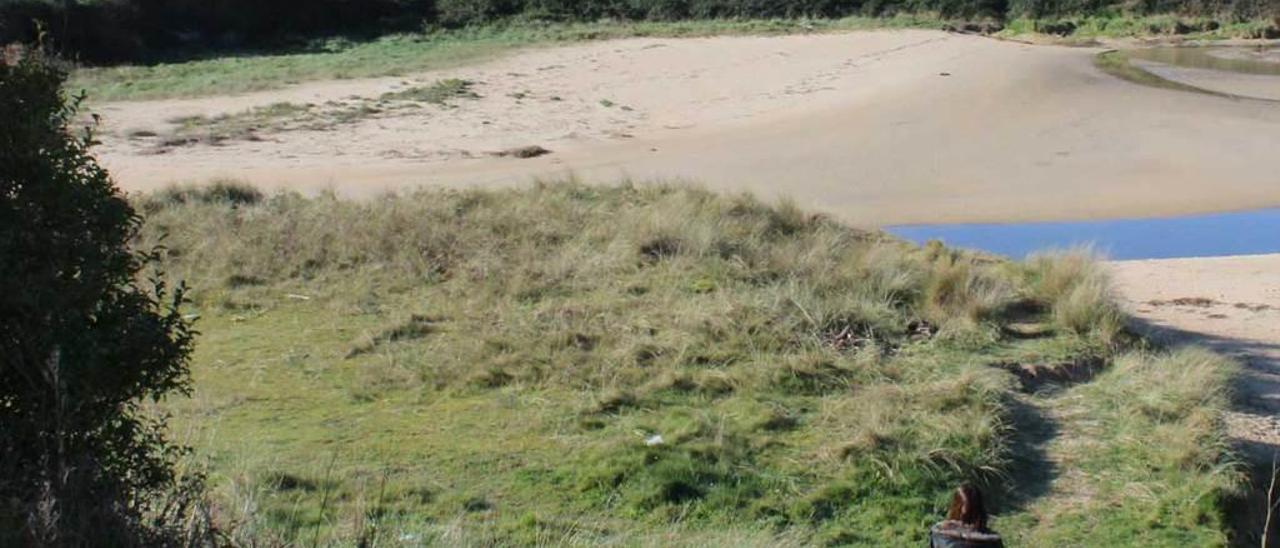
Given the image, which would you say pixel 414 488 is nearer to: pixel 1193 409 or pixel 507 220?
pixel 1193 409

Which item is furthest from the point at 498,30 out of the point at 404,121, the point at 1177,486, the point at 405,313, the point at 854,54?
the point at 1177,486

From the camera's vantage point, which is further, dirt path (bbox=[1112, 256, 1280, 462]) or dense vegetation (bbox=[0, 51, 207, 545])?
dirt path (bbox=[1112, 256, 1280, 462])

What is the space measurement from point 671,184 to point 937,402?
7.19 metres

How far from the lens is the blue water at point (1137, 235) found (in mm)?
17891

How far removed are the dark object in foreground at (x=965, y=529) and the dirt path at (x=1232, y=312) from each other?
209 inches

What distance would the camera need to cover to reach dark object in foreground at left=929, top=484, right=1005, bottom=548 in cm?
403

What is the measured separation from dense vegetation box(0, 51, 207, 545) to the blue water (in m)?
12.9

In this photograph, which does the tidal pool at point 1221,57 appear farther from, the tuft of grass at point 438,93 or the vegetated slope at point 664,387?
the vegetated slope at point 664,387

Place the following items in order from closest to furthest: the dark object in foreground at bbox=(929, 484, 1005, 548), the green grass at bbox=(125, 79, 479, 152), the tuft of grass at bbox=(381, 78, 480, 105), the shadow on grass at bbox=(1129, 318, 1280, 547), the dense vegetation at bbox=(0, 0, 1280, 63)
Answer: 1. the dark object in foreground at bbox=(929, 484, 1005, 548)
2. the shadow on grass at bbox=(1129, 318, 1280, 547)
3. the green grass at bbox=(125, 79, 479, 152)
4. the tuft of grass at bbox=(381, 78, 480, 105)
5. the dense vegetation at bbox=(0, 0, 1280, 63)

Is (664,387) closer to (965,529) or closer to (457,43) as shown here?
(965,529)

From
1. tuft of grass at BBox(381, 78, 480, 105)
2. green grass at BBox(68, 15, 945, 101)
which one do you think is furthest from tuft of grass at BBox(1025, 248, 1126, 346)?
tuft of grass at BBox(381, 78, 480, 105)

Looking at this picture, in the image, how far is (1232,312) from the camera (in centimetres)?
1330

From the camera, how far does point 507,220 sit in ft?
44.3

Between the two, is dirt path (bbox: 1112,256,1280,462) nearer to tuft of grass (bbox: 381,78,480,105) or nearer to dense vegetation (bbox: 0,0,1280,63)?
tuft of grass (bbox: 381,78,480,105)
